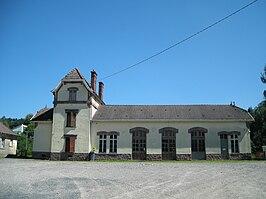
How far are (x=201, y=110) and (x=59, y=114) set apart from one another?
47.6ft

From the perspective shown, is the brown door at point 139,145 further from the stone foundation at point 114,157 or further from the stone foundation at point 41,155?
the stone foundation at point 41,155

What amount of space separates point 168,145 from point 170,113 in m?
3.39

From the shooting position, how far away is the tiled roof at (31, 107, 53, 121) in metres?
26.6

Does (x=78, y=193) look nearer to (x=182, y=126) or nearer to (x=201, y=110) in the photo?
(x=182, y=126)

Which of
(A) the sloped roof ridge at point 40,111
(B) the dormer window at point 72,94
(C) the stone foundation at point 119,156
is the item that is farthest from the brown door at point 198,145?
(A) the sloped roof ridge at point 40,111

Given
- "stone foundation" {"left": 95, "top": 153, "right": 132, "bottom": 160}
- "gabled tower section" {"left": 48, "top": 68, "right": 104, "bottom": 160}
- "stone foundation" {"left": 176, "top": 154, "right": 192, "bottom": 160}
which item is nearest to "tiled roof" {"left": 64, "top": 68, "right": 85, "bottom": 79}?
"gabled tower section" {"left": 48, "top": 68, "right": 104, "bottom": 160}

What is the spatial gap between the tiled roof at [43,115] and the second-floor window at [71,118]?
2.37 metres

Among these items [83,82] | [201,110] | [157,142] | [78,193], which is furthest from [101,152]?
[78,193]

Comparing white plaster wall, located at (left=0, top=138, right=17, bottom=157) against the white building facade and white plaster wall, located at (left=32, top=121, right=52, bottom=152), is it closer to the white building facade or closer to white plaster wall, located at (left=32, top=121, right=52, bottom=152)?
white plaster wall, located at (left=32, top=121, right=52, bottom=152)

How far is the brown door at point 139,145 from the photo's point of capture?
24922 mm

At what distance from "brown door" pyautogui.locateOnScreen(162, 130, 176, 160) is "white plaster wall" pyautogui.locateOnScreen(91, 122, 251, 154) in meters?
0.40

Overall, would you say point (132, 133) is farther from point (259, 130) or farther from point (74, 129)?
point (259, 130)

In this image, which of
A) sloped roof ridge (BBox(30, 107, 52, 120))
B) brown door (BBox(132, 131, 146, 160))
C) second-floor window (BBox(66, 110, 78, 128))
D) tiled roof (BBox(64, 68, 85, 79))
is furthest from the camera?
sloped roof ridge (BBox(30, 107, 52, 120))

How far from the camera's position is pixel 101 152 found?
25.1 meters
